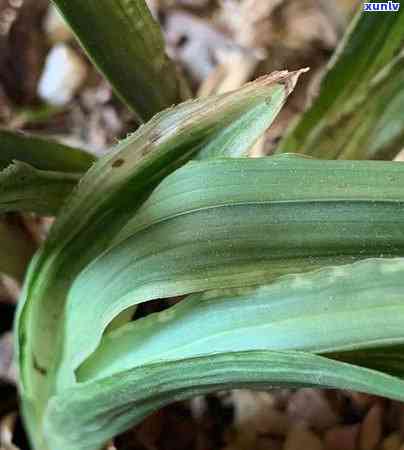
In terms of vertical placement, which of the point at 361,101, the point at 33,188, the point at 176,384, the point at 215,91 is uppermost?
the point at 215,91

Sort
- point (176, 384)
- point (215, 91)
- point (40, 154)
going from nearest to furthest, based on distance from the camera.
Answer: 1. point (176, 384)
2. point (40, 154)
3. point (215, 91)

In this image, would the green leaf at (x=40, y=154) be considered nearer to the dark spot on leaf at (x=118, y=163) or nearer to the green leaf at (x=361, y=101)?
the dark spot on leaf at (x=118, y=163)

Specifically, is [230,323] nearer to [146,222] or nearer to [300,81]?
[146,222]

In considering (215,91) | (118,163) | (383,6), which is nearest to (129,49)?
(118,163)

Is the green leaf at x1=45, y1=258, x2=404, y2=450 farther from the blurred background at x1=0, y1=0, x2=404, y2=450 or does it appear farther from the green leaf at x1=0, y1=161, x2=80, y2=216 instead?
the blurred background at x1=0, y1=0, x2=404, y2=450

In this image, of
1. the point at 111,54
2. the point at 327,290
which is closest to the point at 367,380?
the point at 327,290

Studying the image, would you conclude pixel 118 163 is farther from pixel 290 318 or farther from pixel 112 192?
pixel 290 318

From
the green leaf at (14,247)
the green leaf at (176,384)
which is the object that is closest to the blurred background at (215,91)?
the green leaf at (14,247)
